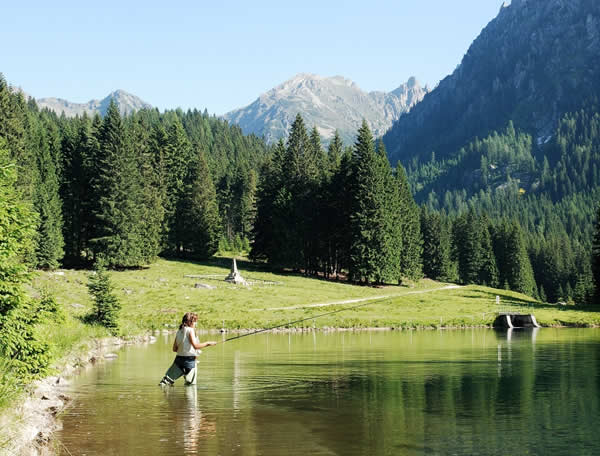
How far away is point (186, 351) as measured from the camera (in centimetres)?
2109

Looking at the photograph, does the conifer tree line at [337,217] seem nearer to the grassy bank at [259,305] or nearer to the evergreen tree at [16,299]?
the grassy bank at [259,305]

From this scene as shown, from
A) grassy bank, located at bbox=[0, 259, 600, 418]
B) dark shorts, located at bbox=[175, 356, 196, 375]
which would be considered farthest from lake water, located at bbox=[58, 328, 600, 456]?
grassy bank, located at bbox=[0, 259, 600, 418]

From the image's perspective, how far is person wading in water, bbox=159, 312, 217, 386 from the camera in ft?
68.0

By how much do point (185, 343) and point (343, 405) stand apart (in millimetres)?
5155

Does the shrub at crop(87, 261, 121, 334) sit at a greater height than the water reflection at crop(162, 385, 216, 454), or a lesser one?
greater

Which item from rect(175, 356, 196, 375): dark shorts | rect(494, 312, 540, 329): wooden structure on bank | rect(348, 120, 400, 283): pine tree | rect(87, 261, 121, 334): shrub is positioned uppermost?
rect(348, 120, 400, 283): pine tree

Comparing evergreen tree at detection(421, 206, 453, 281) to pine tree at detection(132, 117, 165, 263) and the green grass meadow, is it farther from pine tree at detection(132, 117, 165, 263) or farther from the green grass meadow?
pine tree at detection(132, 117, 165, 263)

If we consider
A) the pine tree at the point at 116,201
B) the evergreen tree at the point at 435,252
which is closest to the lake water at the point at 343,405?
the pine tree at the point at 116,201

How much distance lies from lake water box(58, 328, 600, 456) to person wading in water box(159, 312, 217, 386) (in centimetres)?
46

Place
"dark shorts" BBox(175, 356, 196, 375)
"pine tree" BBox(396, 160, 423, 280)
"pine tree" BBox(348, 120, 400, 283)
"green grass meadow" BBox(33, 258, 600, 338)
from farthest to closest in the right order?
"pine tree" BBox(396, 160, 423, 280), "pine tree" BBox(348, 120, 400, 283), "green grass meadow" BBox(33, 258, 600, 338), "dark shorts" BBox(175, 356, 196, 375)

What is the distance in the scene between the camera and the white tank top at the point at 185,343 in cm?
2069

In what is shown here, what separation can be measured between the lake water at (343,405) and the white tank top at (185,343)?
1.18 m

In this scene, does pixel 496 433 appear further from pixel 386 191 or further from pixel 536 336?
pixel 386 191

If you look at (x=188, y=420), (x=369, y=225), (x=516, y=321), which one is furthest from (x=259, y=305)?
(x=188, y=420)
